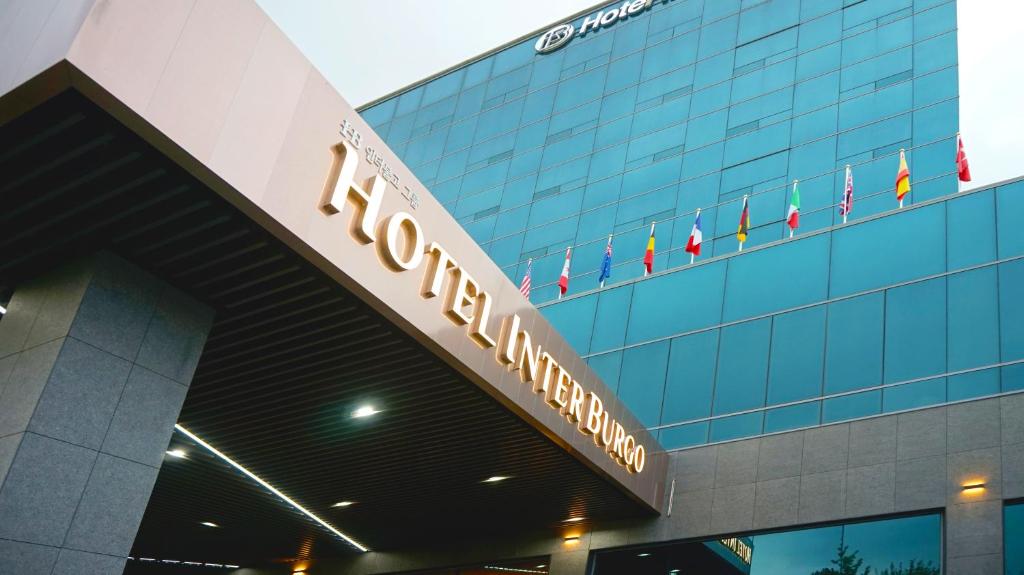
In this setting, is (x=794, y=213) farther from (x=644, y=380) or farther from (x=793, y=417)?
(x=793, y=417)

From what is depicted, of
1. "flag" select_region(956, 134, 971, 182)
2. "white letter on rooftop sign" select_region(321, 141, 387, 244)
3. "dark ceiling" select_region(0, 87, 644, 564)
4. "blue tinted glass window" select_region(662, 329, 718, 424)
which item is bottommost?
"dark ceiling" select_region(0, 87, 644, 564)

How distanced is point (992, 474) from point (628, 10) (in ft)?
96.8

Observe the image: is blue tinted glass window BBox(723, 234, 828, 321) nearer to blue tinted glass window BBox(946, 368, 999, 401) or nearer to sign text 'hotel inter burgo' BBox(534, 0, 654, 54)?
blue tinted glass window BBox(946, 368, 999, 401)

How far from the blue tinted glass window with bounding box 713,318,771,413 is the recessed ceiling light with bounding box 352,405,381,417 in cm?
950

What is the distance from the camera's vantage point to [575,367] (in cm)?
1755

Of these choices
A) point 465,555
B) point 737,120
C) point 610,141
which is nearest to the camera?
point 465,555

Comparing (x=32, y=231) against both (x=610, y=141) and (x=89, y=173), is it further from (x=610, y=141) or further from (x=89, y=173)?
(x=610, y=141)

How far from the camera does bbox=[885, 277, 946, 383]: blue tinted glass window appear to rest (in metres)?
19.4

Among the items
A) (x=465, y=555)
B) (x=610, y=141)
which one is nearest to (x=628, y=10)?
(x=610, y=141)

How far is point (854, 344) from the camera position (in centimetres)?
2083

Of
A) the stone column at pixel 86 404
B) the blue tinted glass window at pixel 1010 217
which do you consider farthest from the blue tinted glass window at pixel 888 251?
the stone column at pixel 86 404

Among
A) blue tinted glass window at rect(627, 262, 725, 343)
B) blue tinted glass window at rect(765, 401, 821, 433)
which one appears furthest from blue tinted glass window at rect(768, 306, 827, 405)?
blue tinted glass window at rect(627, 262, 725, 343)

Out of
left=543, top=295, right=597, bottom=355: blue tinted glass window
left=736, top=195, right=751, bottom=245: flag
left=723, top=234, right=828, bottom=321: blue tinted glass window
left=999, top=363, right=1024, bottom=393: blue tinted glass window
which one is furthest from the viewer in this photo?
left=736, top=195, right=751, bottom=245: flag

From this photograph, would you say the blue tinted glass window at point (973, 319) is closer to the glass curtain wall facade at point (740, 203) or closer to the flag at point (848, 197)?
the glass curtain wall facade at point (740, 203)
